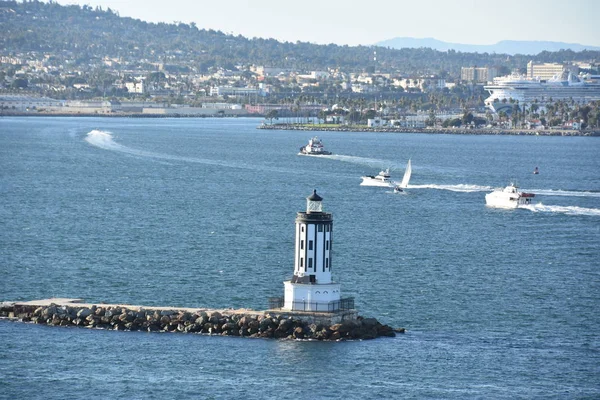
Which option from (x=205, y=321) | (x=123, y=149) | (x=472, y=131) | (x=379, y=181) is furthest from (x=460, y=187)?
(x=472, y=131)

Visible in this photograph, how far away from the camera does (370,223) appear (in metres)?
53.2

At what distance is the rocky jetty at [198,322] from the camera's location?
28.6 metres

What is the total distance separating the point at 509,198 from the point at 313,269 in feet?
114

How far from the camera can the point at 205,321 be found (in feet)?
95.9

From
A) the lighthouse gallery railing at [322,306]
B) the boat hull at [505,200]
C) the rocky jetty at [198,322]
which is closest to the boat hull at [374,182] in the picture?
the boat hull at [505,200]

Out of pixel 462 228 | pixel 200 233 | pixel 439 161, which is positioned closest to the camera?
pixel 200 233

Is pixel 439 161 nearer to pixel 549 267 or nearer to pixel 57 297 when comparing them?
pixel 549 267

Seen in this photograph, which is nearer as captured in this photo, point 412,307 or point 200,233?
point 412,307

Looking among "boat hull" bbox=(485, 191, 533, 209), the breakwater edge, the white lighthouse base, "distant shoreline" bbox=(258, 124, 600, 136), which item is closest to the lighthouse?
the white lighthouse base

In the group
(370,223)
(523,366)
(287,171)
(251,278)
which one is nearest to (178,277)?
(251,278)

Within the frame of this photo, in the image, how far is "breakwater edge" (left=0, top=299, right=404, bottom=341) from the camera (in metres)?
28.6

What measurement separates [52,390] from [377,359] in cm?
637

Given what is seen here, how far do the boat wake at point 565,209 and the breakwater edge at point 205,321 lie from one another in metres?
30.6

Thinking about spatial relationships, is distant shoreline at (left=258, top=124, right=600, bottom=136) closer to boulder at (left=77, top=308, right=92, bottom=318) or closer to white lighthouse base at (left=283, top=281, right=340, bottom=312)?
boulder at (left=77, top=308, right=92, bottom=318)
